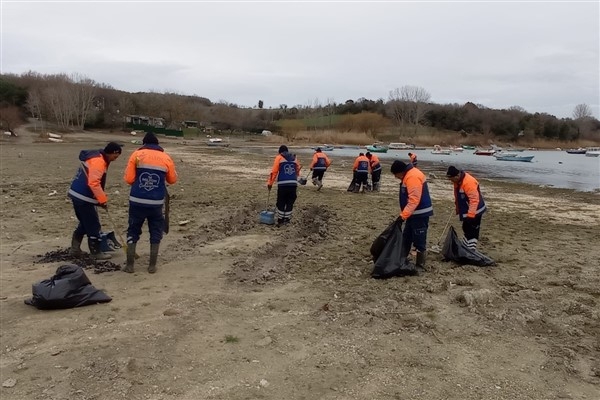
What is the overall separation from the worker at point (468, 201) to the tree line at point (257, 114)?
198 ft

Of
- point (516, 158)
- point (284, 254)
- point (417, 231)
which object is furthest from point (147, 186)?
point (516, 158)

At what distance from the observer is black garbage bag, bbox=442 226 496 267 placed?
23.6 feet

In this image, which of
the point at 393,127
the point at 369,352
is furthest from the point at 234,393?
the point at 393,127

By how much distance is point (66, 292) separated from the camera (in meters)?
5.20

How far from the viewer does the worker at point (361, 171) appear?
15984mm

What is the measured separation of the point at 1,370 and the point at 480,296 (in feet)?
16.0

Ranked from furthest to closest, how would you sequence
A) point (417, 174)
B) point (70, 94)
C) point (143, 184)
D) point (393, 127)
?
point (393, 127)
point (70, 94)
point (417, 174)
point (143, 184)

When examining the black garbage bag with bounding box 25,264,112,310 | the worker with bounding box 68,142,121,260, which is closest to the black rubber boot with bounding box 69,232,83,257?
the worker with bounding box 68,142,121,260

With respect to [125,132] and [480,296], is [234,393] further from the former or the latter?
[125,132]

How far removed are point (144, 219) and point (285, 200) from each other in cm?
391

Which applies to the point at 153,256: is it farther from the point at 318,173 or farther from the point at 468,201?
the point at 318,173

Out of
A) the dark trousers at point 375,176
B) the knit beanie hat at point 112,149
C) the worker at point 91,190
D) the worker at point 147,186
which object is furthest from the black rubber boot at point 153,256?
the dark trousers at point 375,176

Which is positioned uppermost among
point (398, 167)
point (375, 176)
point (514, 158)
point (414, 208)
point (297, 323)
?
point (398, 167)

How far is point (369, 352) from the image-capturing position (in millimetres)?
4398
